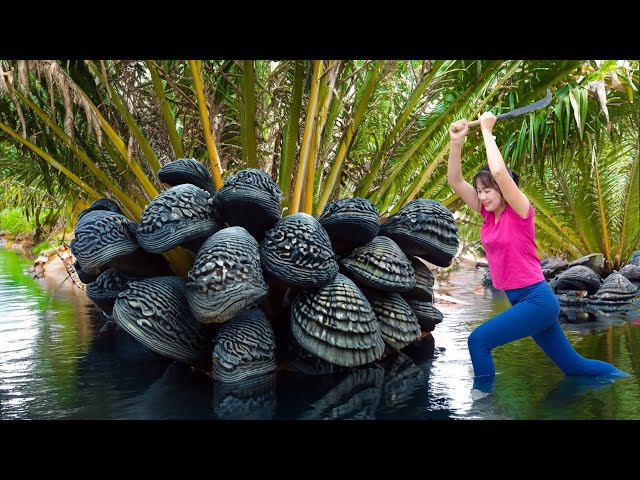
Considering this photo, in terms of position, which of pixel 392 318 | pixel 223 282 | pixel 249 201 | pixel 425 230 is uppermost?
pixel 249 201

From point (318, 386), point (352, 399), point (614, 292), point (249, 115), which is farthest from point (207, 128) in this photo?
point (614, 292)

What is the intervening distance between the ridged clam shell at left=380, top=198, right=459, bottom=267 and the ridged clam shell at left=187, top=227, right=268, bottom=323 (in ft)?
3.44

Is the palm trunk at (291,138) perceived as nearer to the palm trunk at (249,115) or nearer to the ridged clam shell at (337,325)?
the palm trunk at (249,115)

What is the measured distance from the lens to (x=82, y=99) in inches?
164

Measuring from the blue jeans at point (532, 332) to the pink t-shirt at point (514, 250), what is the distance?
50 millimetres

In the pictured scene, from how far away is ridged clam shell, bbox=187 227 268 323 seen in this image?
2945 millimetres

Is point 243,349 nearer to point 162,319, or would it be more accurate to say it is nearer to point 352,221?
point 162,319

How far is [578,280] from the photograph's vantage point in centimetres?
653

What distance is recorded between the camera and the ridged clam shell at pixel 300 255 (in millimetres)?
3107

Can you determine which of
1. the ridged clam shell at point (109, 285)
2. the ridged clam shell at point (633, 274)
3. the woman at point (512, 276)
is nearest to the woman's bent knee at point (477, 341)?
the woman at point (512, 276)

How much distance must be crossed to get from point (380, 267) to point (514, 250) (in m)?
0.76

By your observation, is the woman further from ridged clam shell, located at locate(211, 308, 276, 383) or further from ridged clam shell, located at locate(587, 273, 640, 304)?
ridged clam shell, located at locate(587, 273, 640, 304)

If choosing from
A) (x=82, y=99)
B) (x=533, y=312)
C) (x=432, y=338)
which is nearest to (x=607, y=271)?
(x=432, y=338)

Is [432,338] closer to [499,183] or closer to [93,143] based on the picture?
[499,183]
